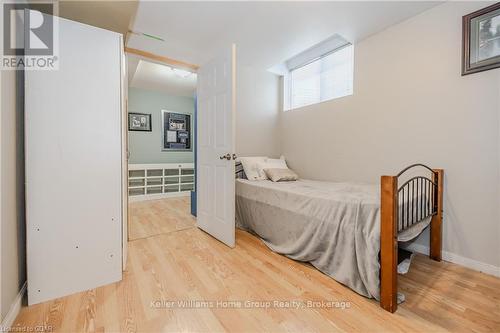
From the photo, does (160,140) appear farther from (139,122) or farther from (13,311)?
(13,311)

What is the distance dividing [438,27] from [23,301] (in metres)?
3.74

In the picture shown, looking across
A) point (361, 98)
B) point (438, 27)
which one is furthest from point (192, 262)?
point (438, 27)

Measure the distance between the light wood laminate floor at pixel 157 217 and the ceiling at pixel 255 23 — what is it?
211 cm

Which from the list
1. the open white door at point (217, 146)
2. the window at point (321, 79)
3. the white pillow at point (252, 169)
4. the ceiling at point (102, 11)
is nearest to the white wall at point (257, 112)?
the window at point (321, 79)

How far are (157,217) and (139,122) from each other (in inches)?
91.5

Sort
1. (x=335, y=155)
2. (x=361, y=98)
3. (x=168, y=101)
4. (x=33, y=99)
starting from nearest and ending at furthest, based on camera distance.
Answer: (x=33, y=99)
(x=361, y=98)
(x=335, y=155)
(x=168, y=101)

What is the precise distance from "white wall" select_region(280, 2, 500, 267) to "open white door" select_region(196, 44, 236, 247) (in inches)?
56.6

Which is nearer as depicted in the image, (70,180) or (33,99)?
(33,99)

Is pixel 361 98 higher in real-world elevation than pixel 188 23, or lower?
lower

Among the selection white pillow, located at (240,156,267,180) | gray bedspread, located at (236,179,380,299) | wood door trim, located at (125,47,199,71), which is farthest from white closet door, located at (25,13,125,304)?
white pillow, located at (240,156,267,180)

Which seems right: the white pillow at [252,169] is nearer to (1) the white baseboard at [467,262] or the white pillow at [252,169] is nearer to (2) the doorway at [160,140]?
(2) the doorway at [160,140]

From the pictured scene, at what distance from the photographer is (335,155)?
112 inches

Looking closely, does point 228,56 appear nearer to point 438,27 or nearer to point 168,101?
point 438,27

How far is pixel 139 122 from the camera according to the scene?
4582 millimetres
